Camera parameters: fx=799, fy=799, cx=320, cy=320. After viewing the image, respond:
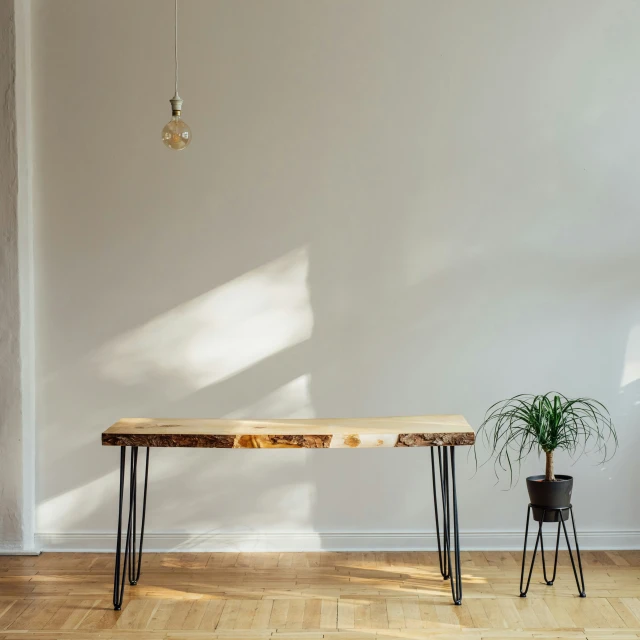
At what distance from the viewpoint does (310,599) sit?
136 inches

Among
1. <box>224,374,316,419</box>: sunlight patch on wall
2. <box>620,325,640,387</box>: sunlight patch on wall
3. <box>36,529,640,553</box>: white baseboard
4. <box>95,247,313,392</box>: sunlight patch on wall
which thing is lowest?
<box>36,529,640,553</box>: white baseboard

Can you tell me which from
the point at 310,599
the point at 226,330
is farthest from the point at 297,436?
the point at 226,330

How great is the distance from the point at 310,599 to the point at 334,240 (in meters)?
1.73

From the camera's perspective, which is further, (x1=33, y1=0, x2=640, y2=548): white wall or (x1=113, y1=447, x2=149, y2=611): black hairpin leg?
(x1=33, y1=0, x2=640, y2=548): white wall

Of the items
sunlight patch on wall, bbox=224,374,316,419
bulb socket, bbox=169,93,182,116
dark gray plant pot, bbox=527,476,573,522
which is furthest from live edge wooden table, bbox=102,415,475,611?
bulb socket, bbox=169,93,182,116

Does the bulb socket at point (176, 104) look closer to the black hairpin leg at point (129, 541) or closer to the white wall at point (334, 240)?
the white wall at point (334, 240)

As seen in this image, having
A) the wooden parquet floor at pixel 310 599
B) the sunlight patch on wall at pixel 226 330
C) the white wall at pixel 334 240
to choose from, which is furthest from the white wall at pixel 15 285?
the sunlight patch on wall at pixel 226 330

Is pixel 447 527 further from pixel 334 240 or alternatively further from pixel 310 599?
pixel 334 240

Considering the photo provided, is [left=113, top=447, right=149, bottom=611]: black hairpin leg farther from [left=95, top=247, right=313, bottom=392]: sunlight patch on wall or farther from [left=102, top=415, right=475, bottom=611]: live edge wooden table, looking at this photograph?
[left=95, top=247, right=313, bottom=392]: sunlight patch on wall

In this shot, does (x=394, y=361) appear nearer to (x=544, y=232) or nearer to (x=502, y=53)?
(x=544, y=232)

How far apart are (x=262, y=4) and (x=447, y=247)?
154 cm

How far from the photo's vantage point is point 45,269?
4.11m

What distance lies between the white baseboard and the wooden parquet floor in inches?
2.1

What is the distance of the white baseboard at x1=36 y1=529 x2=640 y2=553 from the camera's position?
4.08 metres
